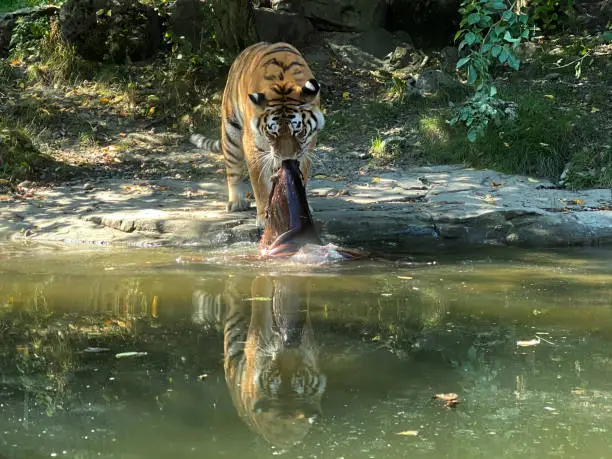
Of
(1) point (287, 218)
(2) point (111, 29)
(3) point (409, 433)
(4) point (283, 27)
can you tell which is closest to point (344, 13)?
(4) point (283, 27)

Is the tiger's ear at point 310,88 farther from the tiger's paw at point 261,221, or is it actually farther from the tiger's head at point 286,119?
the tiger's paw at point 261,221

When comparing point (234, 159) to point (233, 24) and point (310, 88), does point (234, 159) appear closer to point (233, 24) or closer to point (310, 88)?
point (310, 88)

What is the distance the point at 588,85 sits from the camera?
35.2 ft

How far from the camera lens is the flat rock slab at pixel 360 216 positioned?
6691 mm

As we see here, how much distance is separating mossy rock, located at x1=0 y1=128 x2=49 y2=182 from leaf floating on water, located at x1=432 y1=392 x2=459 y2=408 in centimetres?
671

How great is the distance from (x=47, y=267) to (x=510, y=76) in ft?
24.6

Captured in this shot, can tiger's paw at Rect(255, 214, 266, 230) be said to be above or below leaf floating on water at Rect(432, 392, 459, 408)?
above

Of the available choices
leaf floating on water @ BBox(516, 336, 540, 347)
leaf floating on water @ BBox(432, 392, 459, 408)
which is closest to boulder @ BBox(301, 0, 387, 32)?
leaf floating on water @ BBox(516, 336, 540, 347)

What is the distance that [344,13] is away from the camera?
40.6ft

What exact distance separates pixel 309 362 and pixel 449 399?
2.26 feet

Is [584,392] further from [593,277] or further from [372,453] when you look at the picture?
[593,277]

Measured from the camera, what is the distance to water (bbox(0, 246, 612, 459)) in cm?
257

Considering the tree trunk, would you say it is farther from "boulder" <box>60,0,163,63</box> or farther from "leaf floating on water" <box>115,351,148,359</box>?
"leaf floating on water" <box>115,351,148,359</box>

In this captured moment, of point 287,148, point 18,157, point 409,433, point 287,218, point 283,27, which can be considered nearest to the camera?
point 409,433
